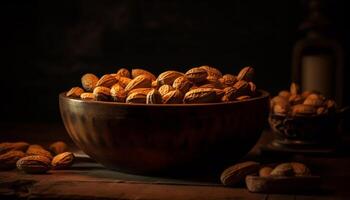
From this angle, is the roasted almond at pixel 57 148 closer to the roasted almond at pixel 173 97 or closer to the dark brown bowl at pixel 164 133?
the dark brown bowl at pixel 164 133

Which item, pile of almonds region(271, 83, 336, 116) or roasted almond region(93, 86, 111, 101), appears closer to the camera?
roasted almond region(93, 86, 111, 101)

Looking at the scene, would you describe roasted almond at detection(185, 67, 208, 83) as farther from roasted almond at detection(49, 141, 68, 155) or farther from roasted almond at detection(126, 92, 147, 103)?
roasted almond at detection(49, 141, 68, 155)

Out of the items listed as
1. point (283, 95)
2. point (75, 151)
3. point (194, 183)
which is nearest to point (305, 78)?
point (283, 95)

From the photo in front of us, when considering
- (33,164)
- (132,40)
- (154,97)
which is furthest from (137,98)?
(132,40)

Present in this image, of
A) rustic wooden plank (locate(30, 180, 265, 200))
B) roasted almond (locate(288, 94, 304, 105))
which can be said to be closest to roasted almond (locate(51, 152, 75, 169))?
rustic wooden plank (locate(30, 180, 265, 200))

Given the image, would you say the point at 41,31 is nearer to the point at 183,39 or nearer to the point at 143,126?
the point at 183,39

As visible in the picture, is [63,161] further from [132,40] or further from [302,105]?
[132,40]
